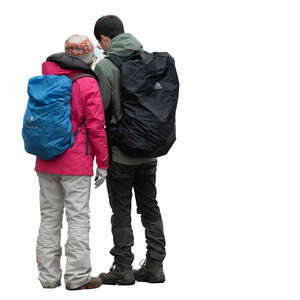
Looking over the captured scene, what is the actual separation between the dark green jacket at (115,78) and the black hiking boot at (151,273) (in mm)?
1100

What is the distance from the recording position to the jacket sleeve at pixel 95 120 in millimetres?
7887

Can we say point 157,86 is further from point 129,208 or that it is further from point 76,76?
point 129,208

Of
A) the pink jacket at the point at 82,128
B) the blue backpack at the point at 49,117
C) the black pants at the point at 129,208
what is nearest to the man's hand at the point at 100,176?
the pink jacket at the point at 82,128

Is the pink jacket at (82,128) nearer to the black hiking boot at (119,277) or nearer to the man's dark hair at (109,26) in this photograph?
the man's dark hair at (109,26)

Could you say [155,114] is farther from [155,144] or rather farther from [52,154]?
[52,154]

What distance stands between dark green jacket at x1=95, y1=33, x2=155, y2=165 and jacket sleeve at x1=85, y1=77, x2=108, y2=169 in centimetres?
16

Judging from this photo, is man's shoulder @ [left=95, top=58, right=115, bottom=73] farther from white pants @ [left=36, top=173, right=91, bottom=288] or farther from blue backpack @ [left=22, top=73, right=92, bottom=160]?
white pants @ [left=36, top=173, right=91, bottom=288]

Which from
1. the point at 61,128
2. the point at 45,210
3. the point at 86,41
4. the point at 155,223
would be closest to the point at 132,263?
the point at 155,223

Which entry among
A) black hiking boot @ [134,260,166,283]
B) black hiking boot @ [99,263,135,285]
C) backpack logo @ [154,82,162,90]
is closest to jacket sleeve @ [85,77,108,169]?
backpack logo @ [154,82,162,90]

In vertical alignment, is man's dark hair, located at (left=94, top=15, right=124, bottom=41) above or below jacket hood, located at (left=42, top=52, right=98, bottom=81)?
above

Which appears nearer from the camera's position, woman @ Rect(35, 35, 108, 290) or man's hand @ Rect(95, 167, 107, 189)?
woman @ Rect(35, 35, 108, 290)

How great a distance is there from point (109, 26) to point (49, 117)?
1237mm

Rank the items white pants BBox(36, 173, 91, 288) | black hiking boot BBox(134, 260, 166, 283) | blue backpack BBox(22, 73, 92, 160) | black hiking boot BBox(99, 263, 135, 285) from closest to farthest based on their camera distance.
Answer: blue backpack BBox(22, 73, 92, 160) < white pants BBox(36, 173, 91, 288) < black hiking boot BBox(99, 263, 135, 285) < black hiking boot BBox(134, 260, 166, 283)

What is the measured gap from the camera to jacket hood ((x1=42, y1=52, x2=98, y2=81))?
7.93 m
